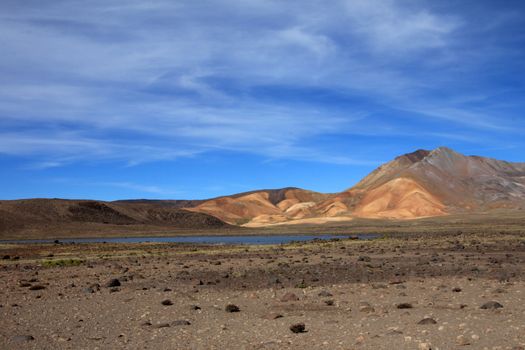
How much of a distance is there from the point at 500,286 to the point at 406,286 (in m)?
2.82

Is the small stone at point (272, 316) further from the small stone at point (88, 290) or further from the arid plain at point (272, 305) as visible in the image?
the small stone at point (88, 290)

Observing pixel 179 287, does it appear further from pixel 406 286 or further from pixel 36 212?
pixel 36 212

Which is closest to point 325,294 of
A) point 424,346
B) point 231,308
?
point 231,308

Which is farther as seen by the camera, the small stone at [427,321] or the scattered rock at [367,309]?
the scattered rock at [367,309]

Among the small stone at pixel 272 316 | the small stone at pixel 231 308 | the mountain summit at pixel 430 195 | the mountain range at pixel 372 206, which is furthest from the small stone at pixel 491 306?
the mountain summit at pixel 430 195

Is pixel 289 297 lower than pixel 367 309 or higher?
higher

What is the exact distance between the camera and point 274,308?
15.7 meters

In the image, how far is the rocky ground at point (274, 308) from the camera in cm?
1163

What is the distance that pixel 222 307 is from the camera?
16.2 m

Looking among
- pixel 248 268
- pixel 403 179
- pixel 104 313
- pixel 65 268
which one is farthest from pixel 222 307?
pixel 403 179

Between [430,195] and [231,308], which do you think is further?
[430,195]

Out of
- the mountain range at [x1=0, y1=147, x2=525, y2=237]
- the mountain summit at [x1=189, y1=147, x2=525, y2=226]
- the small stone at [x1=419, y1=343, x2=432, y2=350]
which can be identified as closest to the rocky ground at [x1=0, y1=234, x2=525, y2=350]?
the small stone at [x1=419, y1=343, x2=432, y2=350]

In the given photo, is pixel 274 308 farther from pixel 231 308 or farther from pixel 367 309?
pixel 367 309

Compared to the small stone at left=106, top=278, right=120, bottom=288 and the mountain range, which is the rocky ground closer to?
the small stone at left=106, top=278, right=120, bottom=288
